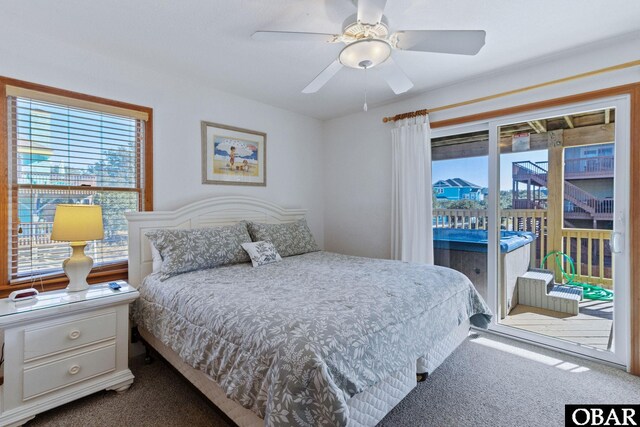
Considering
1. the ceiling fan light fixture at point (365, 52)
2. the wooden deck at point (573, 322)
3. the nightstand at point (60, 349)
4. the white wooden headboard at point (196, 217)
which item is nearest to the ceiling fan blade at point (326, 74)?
the ceiling fan light fixture at point (365, 52)

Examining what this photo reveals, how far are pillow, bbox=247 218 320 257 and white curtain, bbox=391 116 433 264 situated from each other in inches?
40.4

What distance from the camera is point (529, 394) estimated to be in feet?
6.47

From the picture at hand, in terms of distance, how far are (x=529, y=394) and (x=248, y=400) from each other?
188 cm

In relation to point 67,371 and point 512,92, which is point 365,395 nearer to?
point 67,371

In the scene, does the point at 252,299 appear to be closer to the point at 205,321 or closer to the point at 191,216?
the point at 205,321

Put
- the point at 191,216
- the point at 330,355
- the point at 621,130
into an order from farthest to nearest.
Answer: the point at 191,216 → the point at 621,130 → the point at 330,355

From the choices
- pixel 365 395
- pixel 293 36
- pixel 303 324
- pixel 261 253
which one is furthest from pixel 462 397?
pixel 293 36

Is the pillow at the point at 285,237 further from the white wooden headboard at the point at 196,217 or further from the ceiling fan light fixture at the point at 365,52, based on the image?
the ceiling fan light fixture at the point at 365,52

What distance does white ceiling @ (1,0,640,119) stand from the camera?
181 cm

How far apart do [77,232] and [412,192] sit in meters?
2.97

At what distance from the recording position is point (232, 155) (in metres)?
3.28

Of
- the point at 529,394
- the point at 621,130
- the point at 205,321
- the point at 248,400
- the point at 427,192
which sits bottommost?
the point at 529,394

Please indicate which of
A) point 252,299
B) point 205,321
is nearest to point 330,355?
point 252,299

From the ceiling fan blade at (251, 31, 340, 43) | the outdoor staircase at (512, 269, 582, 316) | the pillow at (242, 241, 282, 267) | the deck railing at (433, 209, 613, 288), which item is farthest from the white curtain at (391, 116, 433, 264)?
the ceiling fan blade at (251, 31, 340, 43)
